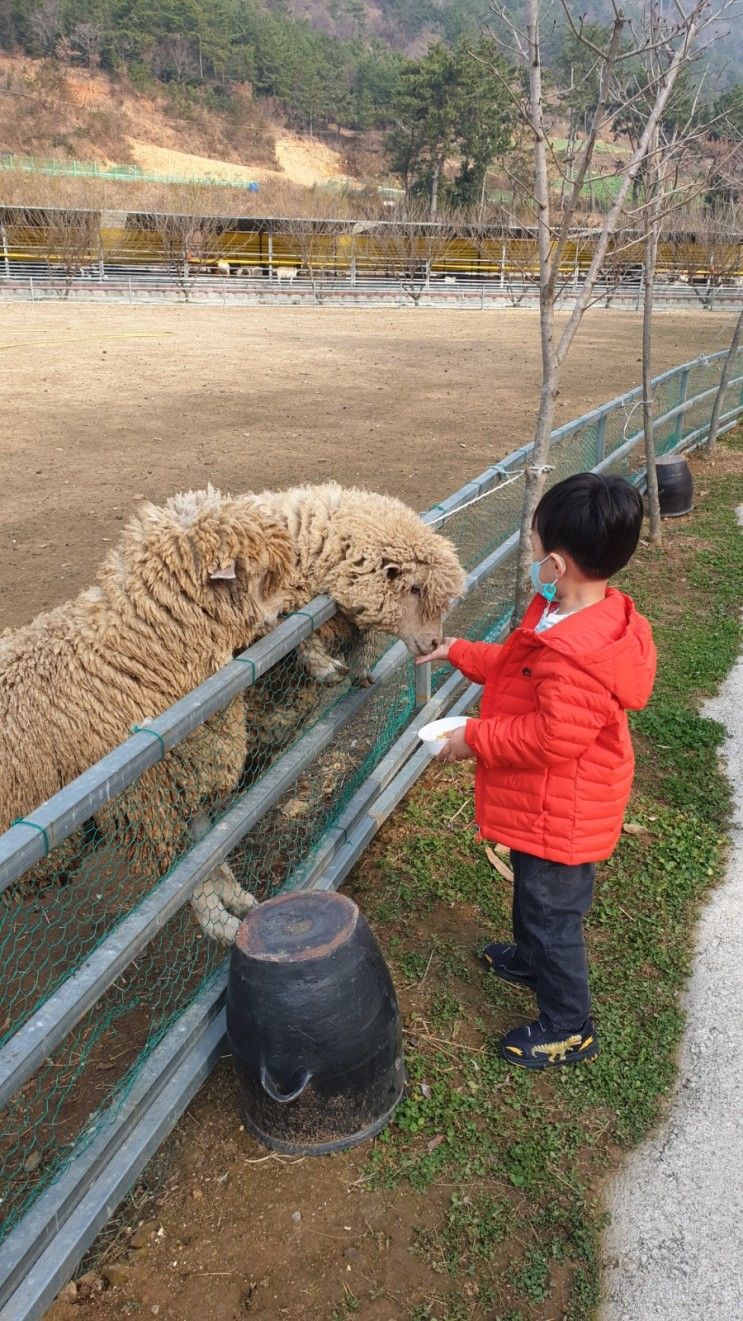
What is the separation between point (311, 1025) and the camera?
2230 mm

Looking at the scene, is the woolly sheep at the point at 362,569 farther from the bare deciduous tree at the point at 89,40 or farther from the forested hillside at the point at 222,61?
the bare deciduous tree at the point at 89,40

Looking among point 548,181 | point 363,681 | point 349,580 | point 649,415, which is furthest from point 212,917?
point 649,415

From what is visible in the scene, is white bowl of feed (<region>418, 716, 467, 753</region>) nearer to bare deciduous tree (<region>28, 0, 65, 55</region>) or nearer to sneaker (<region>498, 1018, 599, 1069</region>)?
sneaker (<region>498, 1018, 599, 1069</region>)

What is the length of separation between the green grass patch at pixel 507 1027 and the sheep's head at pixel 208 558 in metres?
1.22

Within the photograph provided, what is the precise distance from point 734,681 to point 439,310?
33741 mm

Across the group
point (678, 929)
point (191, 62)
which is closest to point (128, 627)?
point (678, 929)

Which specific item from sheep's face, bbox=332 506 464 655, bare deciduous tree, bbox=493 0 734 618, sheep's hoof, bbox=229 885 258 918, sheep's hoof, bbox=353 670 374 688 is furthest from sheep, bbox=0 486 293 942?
bare deciduous tree, bbox=493 0 734 618

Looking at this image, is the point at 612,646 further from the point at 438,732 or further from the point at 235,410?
the point at 235,410

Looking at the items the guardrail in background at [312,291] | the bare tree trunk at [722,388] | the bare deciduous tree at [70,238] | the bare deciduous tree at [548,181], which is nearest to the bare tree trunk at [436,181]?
the guardrail in background at [312,291]

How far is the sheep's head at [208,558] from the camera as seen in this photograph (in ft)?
9.27

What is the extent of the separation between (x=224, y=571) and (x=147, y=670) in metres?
0.39

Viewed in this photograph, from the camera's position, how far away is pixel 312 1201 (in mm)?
2305

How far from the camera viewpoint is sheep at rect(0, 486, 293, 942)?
2.79 m

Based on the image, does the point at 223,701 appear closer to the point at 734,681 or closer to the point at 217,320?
the point at 734,681
